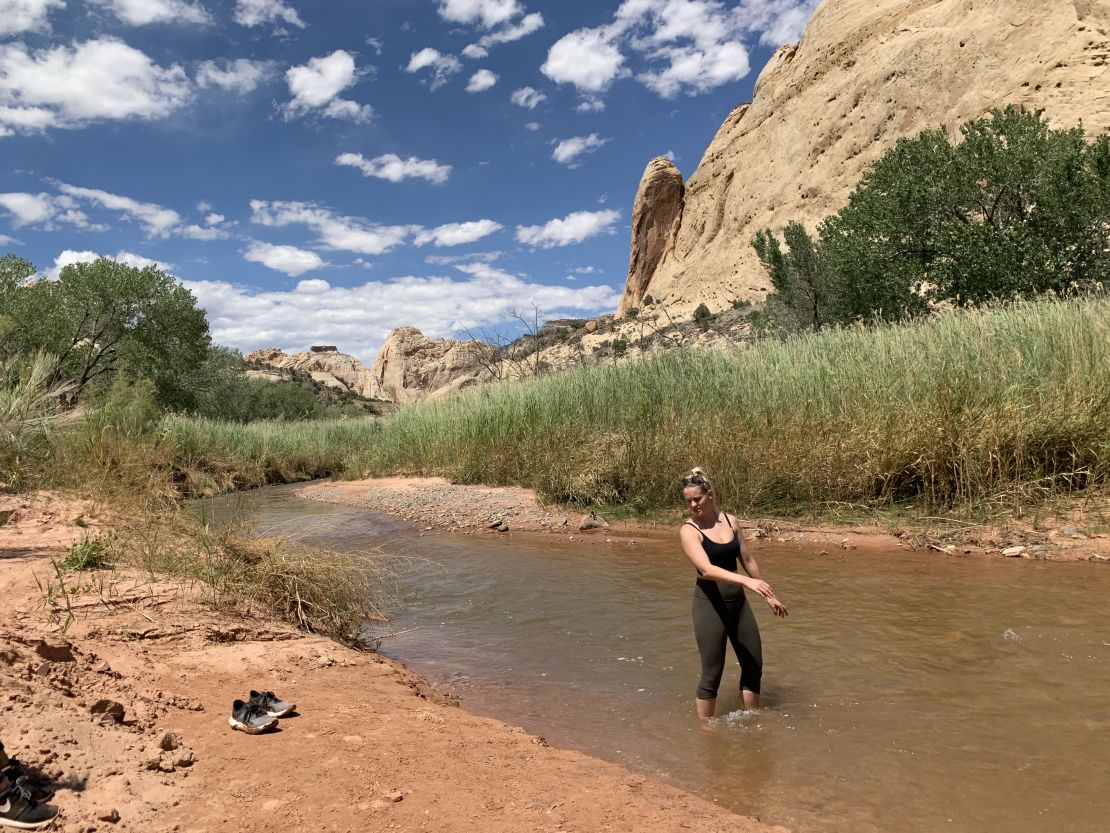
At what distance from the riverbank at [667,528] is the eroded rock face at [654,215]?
51.6m

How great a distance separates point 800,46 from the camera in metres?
51.3

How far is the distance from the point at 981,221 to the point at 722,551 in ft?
57.1

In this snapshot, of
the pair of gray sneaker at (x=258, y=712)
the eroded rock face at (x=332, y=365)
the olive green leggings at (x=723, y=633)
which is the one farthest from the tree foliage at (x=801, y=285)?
the eroded rock face at (x=332, y=365)

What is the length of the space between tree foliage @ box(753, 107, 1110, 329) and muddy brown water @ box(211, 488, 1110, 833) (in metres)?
9.41

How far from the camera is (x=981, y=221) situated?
17.0m

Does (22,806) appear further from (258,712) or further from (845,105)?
(845,105)

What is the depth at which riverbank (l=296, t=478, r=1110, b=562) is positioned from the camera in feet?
20.9

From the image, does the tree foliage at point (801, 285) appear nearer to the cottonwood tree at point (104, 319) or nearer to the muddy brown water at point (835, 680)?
the muddy brown water at point (835, 680)

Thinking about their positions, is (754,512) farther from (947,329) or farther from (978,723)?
(978,723)

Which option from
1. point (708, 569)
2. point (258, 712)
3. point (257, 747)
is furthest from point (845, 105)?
point (257, 747)

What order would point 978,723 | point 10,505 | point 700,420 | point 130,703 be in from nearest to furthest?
point 130,703
point 978,723
point 10,505
point 700,420

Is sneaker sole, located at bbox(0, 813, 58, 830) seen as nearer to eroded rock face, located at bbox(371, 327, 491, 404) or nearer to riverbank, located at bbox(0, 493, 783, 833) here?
riverbank, located at bbox(0, 493, 783, 833)

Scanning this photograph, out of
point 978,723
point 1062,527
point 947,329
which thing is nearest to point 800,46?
point 947,329

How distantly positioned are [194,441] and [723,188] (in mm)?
47272
